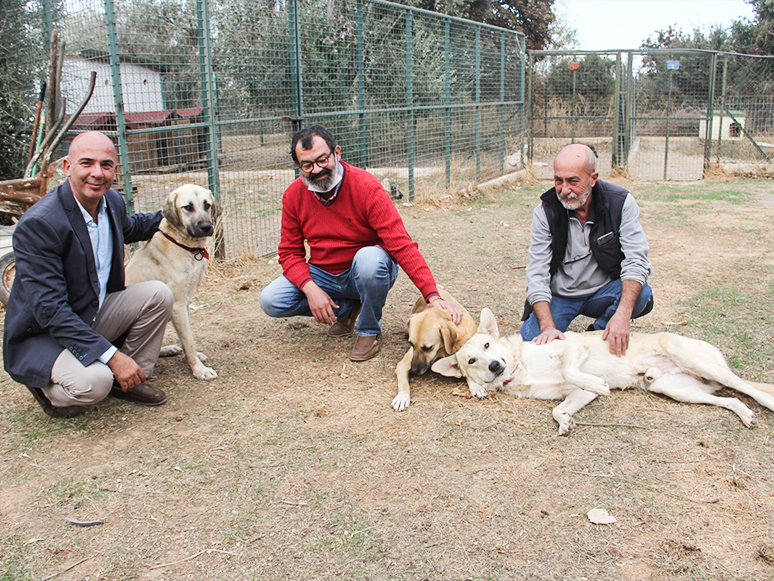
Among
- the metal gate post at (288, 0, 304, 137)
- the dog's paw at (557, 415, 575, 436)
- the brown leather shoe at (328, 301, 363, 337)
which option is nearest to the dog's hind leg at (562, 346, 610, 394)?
the dog's paw at (557, 415, 575, 436)

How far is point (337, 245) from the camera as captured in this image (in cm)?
423

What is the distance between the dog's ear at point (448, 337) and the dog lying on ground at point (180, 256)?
1467 mm

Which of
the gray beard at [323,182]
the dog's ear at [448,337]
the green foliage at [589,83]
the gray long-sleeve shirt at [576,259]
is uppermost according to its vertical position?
the green foliage at [589,83]

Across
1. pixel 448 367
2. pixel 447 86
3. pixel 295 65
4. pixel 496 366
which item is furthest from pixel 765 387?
pixel 447 86

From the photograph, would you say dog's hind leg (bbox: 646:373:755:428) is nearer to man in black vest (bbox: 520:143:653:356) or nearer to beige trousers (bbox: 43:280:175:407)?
man in black vest (bbox: 520:143:653:356)

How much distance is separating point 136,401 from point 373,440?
4.72 feet

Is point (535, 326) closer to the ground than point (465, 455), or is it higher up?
higher up

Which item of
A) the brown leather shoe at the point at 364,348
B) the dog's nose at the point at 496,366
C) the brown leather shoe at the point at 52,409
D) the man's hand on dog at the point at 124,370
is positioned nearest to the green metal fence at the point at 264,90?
the brown leather shoe at the point at 52,409

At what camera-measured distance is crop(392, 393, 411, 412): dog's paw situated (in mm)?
3438

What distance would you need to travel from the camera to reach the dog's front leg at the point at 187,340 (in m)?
3.77

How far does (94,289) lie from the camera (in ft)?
10.4

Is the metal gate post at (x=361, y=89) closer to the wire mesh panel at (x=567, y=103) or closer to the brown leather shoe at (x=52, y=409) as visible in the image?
the brown leather shoe at (x=52, y=409)

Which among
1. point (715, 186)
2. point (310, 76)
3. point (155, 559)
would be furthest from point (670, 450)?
point (715, 186)

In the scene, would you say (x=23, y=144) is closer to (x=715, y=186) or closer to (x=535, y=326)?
(x=535, y=326)
